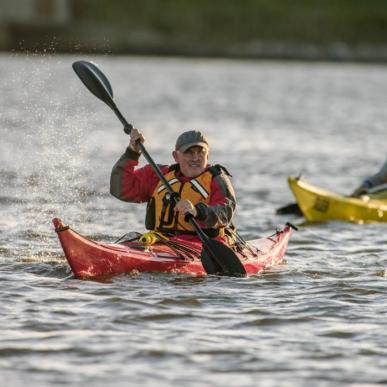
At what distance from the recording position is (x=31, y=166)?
21312mm

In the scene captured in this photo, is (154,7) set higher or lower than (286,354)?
higher

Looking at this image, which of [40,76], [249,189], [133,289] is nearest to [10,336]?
[133,289]

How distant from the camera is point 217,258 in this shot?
414 inches

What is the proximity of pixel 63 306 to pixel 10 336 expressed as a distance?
3.04 ft

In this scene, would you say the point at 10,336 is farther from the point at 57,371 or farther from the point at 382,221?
the point at 382,221

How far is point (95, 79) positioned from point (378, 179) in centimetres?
557

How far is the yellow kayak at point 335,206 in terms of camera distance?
15.5 m

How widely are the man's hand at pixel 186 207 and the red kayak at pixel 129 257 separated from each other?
1.33ft

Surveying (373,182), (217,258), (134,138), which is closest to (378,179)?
(373,182)

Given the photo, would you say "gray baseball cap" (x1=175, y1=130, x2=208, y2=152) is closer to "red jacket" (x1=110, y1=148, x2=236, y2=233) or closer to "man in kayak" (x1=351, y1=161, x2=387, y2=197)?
"red jacket" (x1=110, y1=148, x2=236, y2=233)

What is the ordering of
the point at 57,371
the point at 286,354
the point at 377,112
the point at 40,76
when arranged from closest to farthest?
the point at 57,371 < the point at 286,354 < the point at 377,112 < the point at 40,76

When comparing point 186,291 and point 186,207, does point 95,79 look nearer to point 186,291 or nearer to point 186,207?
point 186,207

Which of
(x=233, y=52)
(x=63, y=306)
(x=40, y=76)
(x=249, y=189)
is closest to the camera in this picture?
(x=63, y=306)

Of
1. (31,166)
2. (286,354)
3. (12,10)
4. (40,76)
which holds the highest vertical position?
(12,10)
